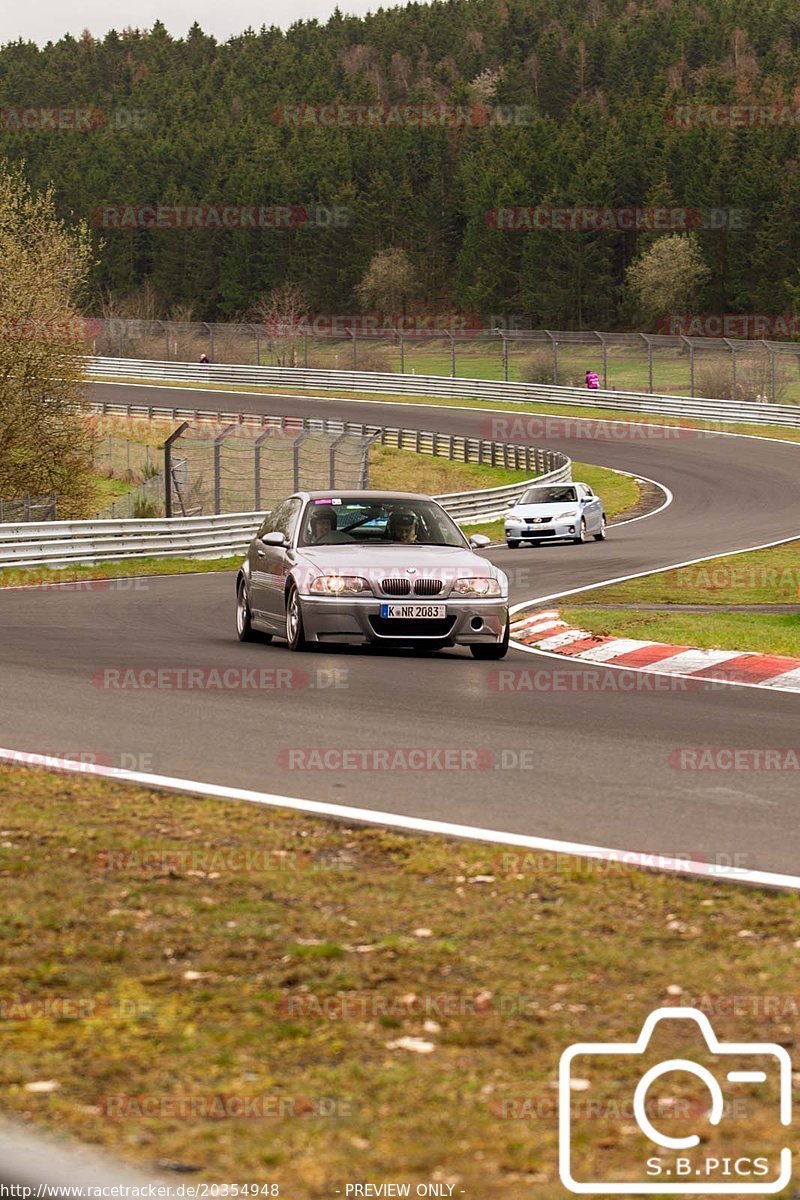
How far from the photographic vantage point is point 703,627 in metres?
17.1

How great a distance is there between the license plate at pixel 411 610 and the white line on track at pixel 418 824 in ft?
18.4

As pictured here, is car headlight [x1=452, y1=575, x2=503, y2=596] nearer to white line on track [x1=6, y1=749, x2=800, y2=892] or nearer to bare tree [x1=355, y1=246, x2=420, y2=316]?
white line on track [x1=6, y1=749, x2=800, y2=892]

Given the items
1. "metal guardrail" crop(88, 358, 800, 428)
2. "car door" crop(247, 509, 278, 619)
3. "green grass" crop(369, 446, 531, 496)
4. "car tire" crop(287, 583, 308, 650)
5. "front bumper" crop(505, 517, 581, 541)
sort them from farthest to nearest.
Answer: "metal guardrail" crop(88, 358, 800, 428), "green grass" crop(369, 446, 531, 496), "front bumper" crop(505, 517, 581, 541), "car door" crop(247, 509, 278, 619), "car tire" crop(287, 583, 308, 650)

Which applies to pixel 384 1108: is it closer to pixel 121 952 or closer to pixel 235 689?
pixel 121 952

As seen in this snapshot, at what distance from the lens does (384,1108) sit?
12.6ft

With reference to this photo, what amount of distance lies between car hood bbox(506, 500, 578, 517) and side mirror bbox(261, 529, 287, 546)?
1989 cm

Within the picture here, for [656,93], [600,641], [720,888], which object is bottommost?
[600,641]

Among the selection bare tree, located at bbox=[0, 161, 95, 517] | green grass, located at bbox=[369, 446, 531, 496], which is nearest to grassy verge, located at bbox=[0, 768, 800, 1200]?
bare tree, located at bbox=[0, 161, 95, 517]

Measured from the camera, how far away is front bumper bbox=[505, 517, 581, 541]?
34.7m

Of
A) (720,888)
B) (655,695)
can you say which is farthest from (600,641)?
(720,888)

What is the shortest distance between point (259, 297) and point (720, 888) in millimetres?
130661

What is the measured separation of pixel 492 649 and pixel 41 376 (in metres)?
28.3

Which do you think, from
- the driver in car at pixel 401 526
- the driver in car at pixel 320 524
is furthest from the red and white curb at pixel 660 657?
the driver in car at pixel 320 524

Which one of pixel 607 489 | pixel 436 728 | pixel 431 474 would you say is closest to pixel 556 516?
pixel 607 489
